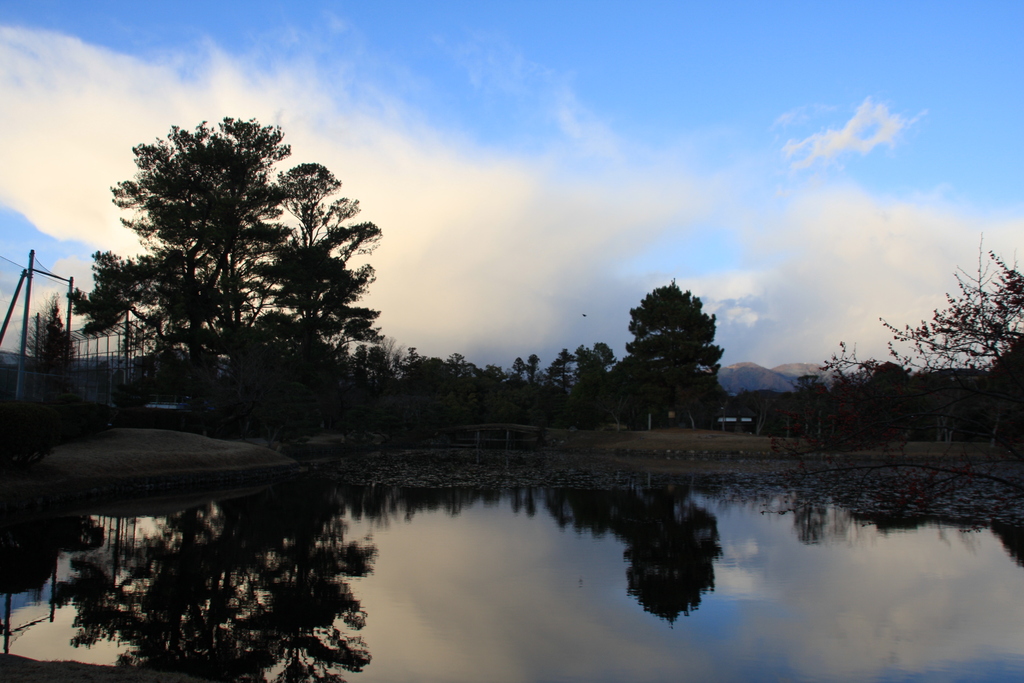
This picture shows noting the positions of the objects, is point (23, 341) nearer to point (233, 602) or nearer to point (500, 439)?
point (233, 602)

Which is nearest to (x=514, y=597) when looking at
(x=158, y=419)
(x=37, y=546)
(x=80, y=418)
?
(x=37, y=546)

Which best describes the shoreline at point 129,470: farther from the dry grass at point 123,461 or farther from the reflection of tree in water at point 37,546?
the reflection of tree in water at point 37,546

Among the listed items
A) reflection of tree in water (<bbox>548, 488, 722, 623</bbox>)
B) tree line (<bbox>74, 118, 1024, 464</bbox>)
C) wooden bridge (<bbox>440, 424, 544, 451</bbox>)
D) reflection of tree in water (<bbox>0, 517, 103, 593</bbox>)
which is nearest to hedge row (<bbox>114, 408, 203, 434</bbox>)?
tree line (<bbox>74, 118, 1024, 464</bbox>)

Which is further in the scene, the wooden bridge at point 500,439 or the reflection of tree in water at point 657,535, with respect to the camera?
the wooden bridge at point 500,439

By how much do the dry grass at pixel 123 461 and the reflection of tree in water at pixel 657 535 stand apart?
11442mm

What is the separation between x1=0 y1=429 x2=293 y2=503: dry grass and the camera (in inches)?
576

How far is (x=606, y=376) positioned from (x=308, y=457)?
32164mm

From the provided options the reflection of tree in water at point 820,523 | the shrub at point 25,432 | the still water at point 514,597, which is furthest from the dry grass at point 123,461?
the reflection of tree in water at point 820,523

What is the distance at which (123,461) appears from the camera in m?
18.4

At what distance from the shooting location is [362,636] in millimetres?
7094

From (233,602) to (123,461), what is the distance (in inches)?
504

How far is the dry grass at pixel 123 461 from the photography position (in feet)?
48.0

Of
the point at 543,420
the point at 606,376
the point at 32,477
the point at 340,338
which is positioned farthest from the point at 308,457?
the point at 606,376

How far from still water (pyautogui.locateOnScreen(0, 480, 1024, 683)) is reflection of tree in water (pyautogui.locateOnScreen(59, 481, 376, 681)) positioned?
3 cm
